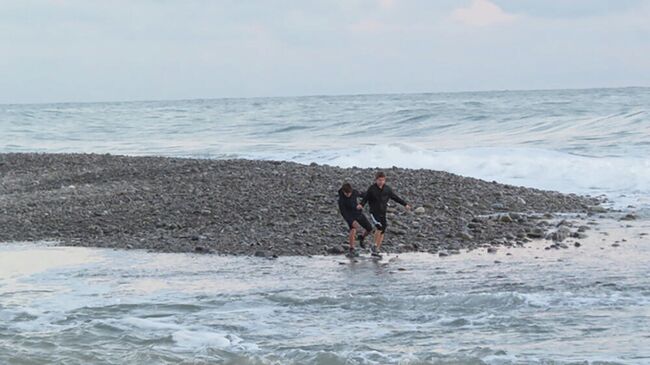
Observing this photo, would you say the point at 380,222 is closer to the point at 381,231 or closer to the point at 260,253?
the point at 381,231

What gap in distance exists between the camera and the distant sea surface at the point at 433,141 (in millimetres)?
27016

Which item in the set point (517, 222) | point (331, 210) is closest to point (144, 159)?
point (331, 210)

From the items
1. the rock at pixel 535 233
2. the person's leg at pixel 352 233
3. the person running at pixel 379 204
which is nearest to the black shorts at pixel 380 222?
the person running at pixel 379 204

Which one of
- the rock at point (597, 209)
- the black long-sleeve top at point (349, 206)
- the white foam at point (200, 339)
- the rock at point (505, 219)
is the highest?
the black long-sleeve top at point (349, 206)

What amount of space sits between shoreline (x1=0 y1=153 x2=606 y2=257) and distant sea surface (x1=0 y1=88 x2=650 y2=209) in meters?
3.92

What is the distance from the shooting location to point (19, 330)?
35.4 ft

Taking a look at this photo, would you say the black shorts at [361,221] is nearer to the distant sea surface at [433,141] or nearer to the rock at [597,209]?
the rock at [597,209]

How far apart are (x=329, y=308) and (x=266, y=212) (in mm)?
5987

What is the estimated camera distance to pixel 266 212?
17234mm

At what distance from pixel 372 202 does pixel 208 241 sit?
9.00ft

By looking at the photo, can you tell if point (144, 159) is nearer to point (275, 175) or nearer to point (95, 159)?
point (95, 159)

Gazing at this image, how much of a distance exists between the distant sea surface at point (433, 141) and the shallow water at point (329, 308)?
8713 millimetres

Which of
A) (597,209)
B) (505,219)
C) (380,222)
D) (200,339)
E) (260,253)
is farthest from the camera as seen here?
(597,209)

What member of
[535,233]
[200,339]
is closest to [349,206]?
[535,233]
